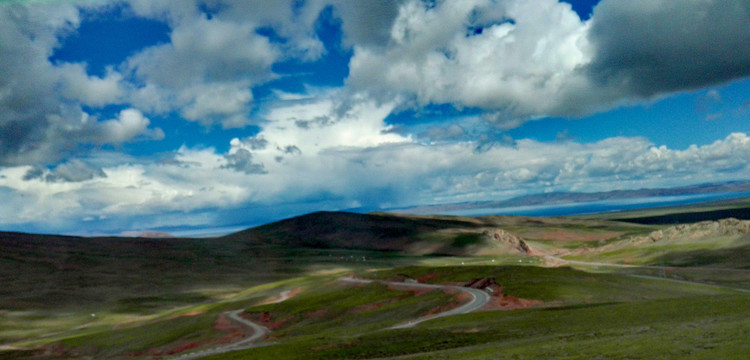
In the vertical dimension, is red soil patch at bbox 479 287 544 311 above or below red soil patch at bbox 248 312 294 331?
above

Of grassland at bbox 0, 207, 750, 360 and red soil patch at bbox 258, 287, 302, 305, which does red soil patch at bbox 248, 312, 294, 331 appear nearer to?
grassland at bbox 0, 207, 750, 360

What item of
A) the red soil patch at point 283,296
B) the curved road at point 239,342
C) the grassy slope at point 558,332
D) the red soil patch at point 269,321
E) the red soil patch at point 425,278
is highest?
the grassy slope at point 558,332

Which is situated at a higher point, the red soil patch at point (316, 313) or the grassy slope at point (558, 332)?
the grassy slope at point (558, 332)

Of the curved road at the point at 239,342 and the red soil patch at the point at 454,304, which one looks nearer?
the curved road at the point at 239,342

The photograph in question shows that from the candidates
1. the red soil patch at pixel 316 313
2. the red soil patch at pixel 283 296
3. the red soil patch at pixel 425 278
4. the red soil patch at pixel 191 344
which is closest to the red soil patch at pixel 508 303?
the red soil patch at pixel 316 313

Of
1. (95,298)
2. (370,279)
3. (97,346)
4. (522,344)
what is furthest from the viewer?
(95,298)

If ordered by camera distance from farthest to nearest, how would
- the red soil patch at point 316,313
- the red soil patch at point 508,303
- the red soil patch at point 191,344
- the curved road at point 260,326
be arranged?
the red soil patch at point 316,313, the red soil patch at point 191,344, the red soil patch at point 508,303, the curved road at point 260,326

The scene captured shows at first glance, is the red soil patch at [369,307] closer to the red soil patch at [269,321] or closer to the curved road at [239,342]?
the red soil patch at [269,321]

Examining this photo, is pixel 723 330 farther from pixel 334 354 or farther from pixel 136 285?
pixel 136 285

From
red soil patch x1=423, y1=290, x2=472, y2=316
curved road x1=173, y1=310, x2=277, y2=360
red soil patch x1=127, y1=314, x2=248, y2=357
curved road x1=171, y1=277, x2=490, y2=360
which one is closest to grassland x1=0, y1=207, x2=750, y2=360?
red soil patch x1=127, y1=314, x2=248, y2=357

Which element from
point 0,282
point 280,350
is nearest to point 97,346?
point 280,350

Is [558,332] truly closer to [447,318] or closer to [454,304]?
[447,318]
